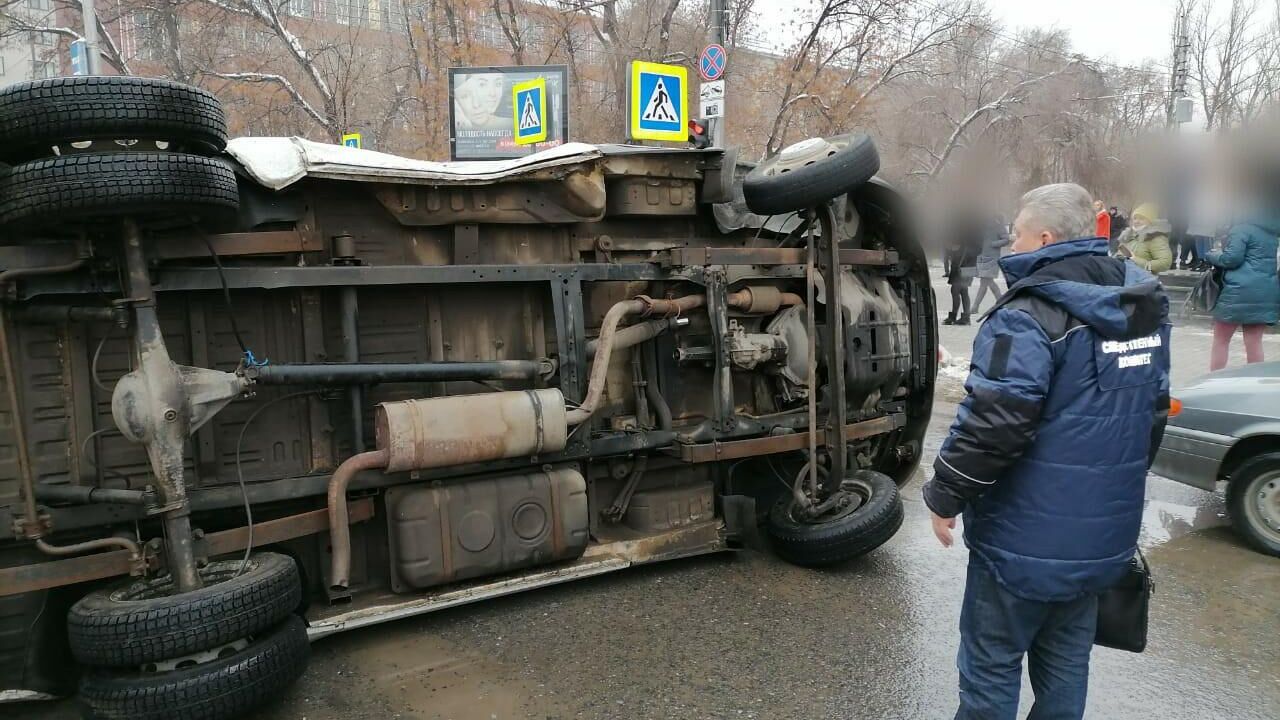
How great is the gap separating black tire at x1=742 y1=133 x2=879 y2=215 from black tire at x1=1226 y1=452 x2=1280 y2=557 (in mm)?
2879

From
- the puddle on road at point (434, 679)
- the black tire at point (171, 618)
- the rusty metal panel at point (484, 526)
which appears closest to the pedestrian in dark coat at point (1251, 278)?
the rusty metal panel at point (484, 526)

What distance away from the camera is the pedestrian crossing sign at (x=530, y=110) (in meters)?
12.3

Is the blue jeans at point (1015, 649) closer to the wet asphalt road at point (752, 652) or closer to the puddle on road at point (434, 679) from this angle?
the wet asphalt road at point (752, 652)

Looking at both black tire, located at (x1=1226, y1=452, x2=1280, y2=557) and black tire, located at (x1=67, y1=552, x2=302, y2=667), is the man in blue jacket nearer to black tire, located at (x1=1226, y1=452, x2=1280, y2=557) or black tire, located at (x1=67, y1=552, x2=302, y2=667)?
black tire, located at (x1=67, y1=552, x2=302, y2=667)

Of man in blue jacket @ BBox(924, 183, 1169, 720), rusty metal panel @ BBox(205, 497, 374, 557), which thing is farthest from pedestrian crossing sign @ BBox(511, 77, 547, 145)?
man in blue jacket @ BBox(924, 183, 1169, 720)

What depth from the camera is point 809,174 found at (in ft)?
14.8

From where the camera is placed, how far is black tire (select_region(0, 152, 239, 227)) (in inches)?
115

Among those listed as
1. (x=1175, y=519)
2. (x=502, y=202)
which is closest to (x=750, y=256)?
(x=502, y=202)

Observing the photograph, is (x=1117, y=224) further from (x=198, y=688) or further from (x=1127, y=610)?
(x=198, y=688)

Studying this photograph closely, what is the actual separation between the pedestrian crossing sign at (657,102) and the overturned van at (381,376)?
18.6 feet

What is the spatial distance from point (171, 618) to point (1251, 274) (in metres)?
8.52

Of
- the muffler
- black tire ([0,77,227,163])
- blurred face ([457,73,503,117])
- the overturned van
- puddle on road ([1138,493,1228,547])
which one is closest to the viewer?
black tire ([0,77,227,163])

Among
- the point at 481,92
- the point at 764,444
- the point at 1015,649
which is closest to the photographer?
the point at 1015,649

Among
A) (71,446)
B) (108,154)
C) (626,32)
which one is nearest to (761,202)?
(108,154)
